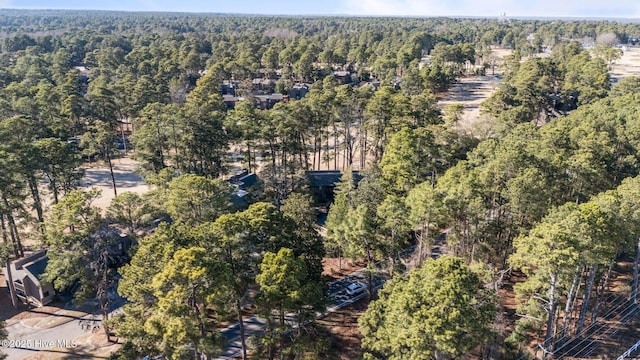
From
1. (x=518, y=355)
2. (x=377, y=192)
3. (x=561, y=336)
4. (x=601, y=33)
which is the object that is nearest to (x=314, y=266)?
(x=377, y=192)

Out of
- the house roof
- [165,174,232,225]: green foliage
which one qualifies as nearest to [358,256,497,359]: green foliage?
[165,174,232,225]: green foliage

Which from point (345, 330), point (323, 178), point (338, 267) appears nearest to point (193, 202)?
point (338, 267)

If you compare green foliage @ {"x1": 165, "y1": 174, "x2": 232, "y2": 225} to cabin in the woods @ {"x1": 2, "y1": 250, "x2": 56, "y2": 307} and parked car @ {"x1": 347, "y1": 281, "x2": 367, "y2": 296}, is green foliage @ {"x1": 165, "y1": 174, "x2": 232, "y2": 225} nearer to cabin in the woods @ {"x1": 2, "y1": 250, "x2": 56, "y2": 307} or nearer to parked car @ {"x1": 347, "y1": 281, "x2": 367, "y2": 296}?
cabin in the woods @ {"x1": 2, "y1": 250, "x2": 56, "y2": 307}

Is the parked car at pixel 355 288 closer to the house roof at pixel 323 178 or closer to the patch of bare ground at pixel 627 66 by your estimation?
the house roof at pixel 323 178

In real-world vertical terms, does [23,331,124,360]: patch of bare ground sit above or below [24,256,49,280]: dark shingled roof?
below

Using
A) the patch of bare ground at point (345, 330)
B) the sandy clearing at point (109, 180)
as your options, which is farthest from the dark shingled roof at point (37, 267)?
the patch of bare ground at point (345, 330)

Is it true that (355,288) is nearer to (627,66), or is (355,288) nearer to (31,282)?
(31,282)
